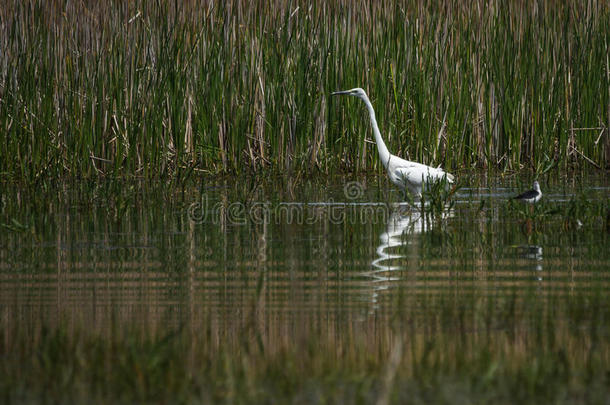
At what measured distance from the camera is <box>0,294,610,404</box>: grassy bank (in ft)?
10.5

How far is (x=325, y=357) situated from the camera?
361 centimetres

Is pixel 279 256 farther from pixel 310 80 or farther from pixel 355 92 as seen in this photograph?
pixel 310 80

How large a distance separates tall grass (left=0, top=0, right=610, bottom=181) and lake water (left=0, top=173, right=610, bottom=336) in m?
1.87

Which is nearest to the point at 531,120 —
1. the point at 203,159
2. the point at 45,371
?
the point at 203,159

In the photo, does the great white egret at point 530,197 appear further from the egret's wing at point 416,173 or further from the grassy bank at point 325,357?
the grassy bank at point 325,357

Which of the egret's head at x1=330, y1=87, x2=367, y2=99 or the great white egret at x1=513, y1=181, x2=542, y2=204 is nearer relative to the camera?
the great white egret at x1=513, y1=181, x2=542, y2=204

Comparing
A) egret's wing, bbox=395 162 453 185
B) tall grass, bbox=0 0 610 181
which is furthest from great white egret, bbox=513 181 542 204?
tall grass, bbox=0 0 610 181

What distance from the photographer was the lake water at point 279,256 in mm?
4512

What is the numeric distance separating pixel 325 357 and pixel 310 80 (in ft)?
26.7

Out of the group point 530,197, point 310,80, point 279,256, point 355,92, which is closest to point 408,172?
point 355,92

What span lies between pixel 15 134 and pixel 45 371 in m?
7.27

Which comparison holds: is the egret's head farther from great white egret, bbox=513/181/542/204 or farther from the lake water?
great white egret, bbox=513/181/542/204

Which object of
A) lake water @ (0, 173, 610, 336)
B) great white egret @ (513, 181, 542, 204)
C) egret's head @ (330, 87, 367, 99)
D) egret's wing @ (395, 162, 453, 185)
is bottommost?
lake water @ (0, 173, 610, 336)

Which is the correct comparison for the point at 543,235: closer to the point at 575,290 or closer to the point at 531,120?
the point at 575,290
